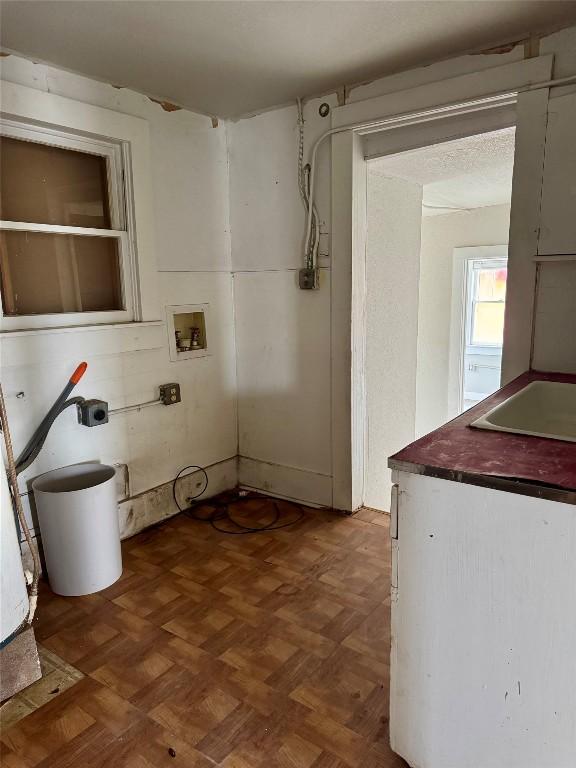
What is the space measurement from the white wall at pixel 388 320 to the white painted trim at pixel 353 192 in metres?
0.45

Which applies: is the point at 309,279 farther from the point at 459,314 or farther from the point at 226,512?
the point at 459,314

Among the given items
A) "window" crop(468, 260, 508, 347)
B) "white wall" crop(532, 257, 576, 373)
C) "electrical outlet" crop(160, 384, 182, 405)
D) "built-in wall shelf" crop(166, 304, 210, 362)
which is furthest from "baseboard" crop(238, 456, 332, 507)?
"window" crop(468, 260, 508, 347)

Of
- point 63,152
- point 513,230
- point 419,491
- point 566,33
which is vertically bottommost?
point 419,491

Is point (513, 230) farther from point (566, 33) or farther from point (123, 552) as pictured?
point (123, 552)

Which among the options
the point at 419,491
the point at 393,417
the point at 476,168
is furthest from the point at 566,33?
the point at 393,417

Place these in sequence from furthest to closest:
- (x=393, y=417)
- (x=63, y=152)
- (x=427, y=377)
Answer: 1. (x=427, y=377)
2. (x=393, y=417)
3. (x=63, y=152)

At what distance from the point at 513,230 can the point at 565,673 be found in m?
1.63

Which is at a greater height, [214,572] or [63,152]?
[63,152]

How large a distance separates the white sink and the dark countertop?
425 mm

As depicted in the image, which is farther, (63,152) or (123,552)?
(123,552)

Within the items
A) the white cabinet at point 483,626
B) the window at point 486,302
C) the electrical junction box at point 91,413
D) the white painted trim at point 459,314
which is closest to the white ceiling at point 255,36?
the electrical junction box at point 91,413

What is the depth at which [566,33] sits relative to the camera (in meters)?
1.85

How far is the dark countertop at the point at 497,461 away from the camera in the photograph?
99 cm

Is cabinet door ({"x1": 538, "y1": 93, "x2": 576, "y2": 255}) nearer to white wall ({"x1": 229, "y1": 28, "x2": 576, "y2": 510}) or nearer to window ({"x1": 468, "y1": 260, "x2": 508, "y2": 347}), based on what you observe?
white wall ({"x1": 229, "y1": 28, "x2": 576, "y2": 510})
